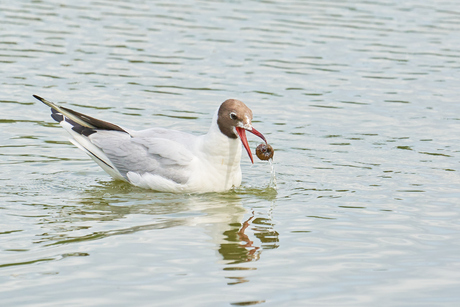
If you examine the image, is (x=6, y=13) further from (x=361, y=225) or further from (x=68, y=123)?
(x=361, y=225)

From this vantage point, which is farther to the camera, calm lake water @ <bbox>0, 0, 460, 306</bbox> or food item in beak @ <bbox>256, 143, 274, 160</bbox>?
food item in beak @ <bbox>256, 143, 274, 160</bbox>

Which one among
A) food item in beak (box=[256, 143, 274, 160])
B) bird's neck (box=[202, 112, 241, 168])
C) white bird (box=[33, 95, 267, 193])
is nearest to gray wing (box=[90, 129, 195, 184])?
white bird (box=[33, 95, 267, 193])

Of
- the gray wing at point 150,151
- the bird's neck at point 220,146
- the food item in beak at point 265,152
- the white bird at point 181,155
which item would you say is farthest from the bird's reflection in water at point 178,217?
the food item in beak at point 265,152

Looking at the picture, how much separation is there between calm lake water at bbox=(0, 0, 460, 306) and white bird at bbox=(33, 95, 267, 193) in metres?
0.23

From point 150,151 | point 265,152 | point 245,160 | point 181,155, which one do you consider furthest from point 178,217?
point 245,160

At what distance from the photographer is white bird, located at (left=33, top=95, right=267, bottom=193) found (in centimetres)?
1016

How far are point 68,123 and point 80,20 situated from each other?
1008 cm

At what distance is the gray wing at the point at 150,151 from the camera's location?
10.2 meters

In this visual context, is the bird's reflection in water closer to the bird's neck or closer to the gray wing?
the gray wing

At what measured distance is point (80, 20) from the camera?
20594 millimetres

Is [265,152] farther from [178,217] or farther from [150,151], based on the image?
[178,217]

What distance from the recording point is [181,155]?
10.3 metres

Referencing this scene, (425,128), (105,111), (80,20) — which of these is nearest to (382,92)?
(425,128)

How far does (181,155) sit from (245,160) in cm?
214
